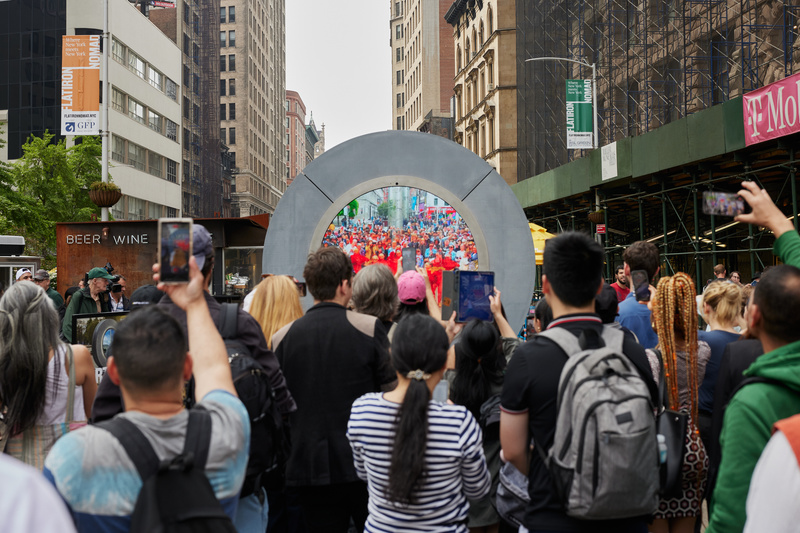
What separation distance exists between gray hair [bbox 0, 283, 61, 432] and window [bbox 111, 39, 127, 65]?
43.1m

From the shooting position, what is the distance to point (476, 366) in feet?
12.7

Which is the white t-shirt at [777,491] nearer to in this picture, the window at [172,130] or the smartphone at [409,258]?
the smartphone at [409,258]

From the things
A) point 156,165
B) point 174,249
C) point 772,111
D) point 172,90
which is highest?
point 172,90

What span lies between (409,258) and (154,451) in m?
6.38

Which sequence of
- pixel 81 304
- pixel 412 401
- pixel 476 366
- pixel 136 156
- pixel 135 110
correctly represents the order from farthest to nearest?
1. pixel 136 156
2. pixel 135 110
3. pixel 81 304
4. pixel 476 366
5. pixel 412 401

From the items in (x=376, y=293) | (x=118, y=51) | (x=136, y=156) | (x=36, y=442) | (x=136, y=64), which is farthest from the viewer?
(x=136, y=156)

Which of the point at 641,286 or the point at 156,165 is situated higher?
the point at 156,165

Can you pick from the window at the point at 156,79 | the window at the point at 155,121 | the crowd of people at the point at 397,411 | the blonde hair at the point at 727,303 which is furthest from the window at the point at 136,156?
the blonde hair at the point at 727,303

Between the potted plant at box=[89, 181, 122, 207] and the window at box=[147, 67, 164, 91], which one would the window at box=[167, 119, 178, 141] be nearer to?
the window at box=[147, 67, 164, 91]

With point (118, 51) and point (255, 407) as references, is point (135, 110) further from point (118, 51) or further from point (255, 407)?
point (255, 407)

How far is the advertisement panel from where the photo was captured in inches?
471

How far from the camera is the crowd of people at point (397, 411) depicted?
6.10ft

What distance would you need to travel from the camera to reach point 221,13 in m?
89.1

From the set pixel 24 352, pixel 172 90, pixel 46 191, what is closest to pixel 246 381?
pixel 24 352
